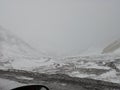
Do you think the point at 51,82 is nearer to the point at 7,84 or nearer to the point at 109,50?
the point at 7,84

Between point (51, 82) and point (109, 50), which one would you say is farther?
point (109, 50)

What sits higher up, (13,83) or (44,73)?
(44,73)

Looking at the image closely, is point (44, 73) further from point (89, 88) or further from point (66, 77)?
point (89, 88)

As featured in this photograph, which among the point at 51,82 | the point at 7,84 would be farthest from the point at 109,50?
the point at 7,84

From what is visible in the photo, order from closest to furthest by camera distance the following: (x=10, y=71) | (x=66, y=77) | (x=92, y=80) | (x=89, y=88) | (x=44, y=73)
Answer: (x=89, y=88)
(x=92, y=80)
(x=66, y=77)
(x=44, y=73)
(x=10, y=71)

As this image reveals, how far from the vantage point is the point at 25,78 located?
5.04 metres

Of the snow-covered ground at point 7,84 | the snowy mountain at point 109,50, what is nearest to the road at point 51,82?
the snow-covered ground at point 7,84

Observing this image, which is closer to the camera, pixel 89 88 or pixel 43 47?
pixel 89 88

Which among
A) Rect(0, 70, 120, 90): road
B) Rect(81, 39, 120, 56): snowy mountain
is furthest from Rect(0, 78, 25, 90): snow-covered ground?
Rect(81, 39, 120, 56): snowy mountain

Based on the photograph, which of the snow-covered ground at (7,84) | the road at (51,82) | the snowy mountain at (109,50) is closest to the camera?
the road at (51,82)

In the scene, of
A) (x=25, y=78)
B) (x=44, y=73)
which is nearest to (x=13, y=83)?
(x=25, y=78)

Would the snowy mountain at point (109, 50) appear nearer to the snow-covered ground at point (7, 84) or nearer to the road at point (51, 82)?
the road at point (51, 82)

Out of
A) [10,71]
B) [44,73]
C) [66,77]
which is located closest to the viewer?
[66,77]

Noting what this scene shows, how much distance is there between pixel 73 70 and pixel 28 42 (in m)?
8.05
